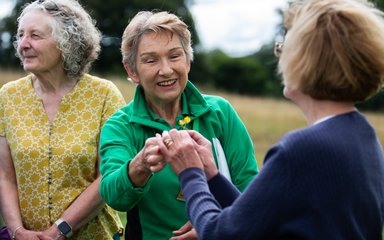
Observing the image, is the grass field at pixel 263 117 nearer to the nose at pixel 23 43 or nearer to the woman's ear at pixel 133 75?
the nose at pixel 23 43

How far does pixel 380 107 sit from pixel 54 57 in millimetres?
41310

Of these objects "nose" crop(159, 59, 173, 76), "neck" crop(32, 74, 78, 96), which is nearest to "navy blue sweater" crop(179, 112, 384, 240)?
"nose" crop(159, 59, 173, 76)

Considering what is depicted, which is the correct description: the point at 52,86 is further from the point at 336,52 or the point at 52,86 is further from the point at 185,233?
the point at 336,52

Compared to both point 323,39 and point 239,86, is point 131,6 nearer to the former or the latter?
point 239,86

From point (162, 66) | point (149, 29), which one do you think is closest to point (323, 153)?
point (162, 66)

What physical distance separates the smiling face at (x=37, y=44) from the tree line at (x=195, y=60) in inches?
910

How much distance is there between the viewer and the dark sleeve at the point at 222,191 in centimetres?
282

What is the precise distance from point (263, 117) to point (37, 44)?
19477 millimetres

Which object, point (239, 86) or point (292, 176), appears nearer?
point (292, 176)

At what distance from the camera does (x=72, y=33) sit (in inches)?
170

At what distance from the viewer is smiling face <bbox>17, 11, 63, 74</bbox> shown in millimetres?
4223

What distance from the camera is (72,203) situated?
412 cm

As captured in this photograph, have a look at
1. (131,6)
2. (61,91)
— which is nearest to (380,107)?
(131,6)

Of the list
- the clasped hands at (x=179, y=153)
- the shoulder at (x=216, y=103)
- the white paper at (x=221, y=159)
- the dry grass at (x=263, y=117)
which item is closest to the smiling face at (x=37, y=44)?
the shoulder at (x=216, y=103)
